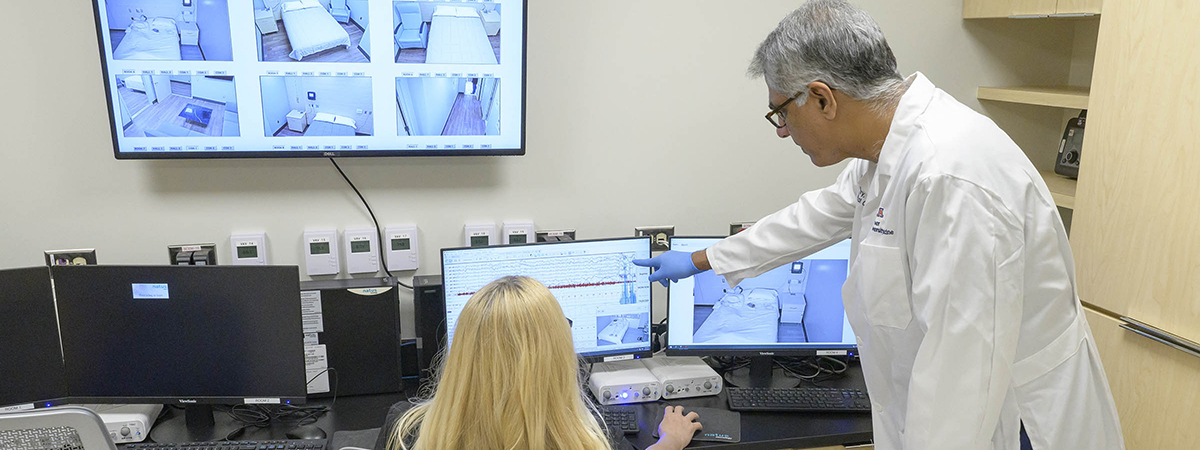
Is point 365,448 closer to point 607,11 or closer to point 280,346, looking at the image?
point 280,346

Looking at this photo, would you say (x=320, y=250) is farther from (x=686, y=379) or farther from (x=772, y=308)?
(x=772, y=308)

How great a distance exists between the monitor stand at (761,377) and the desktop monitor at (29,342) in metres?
1.48

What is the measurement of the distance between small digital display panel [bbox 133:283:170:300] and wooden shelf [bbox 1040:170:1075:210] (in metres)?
2.00

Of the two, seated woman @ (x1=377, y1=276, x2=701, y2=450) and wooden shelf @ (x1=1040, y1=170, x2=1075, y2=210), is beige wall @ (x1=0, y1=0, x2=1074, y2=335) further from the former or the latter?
seated woman @ (x1=377, y1=276, x2=701, y2=450)

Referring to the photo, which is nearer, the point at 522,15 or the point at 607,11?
the point at 522,15

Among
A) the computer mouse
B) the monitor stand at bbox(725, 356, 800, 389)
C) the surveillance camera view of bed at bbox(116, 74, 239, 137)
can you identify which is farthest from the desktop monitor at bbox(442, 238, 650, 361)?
the surveillance camera view of bed at bbox(116, 74, 239, 137)

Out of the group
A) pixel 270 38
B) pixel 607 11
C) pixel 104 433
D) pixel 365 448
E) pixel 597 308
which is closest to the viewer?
pixel 104 433

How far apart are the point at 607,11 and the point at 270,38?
79 cm

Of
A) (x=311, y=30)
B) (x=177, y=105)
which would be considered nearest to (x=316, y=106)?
(x=311, y=30)

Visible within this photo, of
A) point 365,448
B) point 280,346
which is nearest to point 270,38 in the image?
point 280,346

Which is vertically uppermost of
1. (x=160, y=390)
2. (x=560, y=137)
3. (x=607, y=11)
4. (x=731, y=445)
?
(x=607, y=11)

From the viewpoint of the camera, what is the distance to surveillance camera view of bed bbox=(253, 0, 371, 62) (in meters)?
1.74

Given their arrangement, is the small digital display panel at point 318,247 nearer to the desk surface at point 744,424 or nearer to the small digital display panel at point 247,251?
the small digital display panel at point 247,251

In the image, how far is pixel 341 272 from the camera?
202 centimetres
